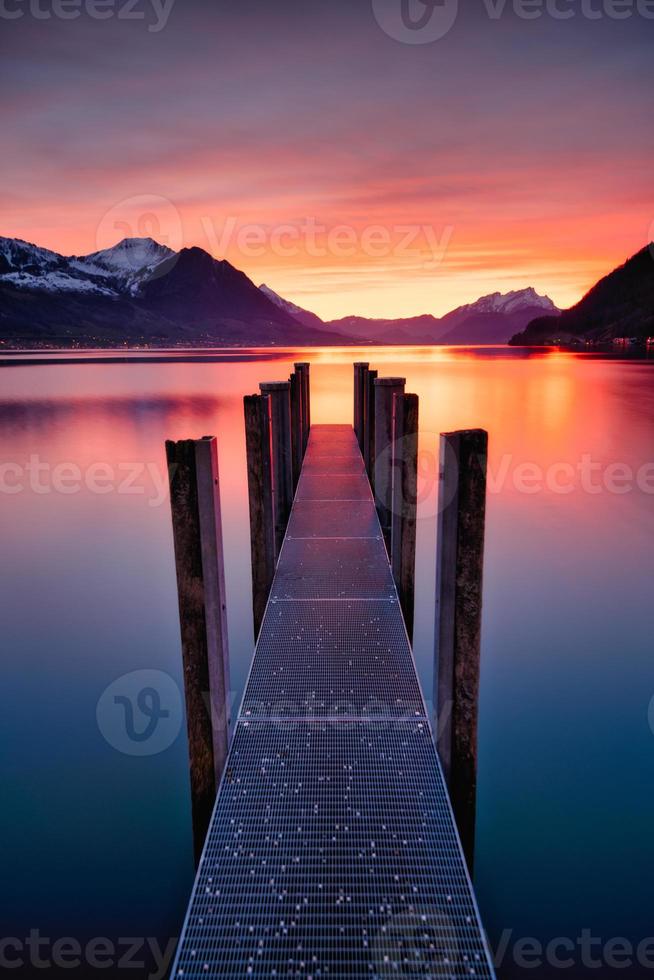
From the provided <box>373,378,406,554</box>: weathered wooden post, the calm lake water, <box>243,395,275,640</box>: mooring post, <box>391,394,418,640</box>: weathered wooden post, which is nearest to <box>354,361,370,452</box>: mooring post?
the calm lake water

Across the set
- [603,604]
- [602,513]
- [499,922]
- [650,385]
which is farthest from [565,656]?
[650,385]

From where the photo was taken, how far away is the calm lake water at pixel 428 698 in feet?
16.2

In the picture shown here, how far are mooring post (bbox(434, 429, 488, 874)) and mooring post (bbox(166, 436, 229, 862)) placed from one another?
1464mm

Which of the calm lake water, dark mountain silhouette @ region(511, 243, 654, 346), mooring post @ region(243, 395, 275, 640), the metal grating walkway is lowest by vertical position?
the calm lake water

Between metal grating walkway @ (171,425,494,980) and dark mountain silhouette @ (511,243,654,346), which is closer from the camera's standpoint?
metal grating walkway @ (171,425,494,980)

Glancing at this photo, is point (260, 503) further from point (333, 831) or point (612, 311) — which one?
point (612, 311)

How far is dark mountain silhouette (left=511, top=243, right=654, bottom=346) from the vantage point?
16500cm

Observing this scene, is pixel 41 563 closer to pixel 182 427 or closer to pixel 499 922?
pixel 499 922

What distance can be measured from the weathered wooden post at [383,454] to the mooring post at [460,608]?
15.6 ft

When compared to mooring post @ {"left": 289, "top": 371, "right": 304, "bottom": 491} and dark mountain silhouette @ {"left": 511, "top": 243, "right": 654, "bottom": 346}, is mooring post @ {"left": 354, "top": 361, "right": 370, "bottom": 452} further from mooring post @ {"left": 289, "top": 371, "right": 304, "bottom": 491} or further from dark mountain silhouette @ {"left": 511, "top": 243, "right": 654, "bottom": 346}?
dark mountain silhouette @ {"left": 511, "top": 243, "right": 654, "bottom": 346}

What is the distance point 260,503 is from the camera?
704cm

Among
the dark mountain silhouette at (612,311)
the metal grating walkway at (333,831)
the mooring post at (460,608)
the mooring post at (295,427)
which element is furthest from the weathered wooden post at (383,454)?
the dark mountain silhouette at (612,311)

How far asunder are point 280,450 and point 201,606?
5012 millimetres

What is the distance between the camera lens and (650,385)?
1716 inches
